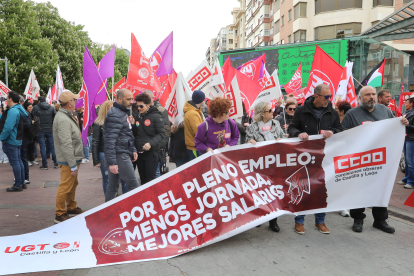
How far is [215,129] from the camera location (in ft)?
16.0

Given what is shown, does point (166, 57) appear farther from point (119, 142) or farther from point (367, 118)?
point (367, 118)

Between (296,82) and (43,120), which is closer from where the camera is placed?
(43,120)

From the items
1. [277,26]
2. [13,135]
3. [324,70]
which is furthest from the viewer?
[277,26]

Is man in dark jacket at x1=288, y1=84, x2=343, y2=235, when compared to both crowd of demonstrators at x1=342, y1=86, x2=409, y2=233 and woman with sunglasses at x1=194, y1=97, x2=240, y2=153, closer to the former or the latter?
crowd of demonstrators at x1=342, y1=86, x2=409, y2=233

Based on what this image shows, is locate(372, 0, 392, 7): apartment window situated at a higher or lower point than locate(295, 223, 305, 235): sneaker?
higher

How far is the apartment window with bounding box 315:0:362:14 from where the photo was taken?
91.9 feet

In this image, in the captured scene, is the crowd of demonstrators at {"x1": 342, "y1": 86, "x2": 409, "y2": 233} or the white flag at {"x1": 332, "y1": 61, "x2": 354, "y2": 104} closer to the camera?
the crowd of demonstrators at {"x1": 342, "y1": 86, "x2": 409, "y2": 233}

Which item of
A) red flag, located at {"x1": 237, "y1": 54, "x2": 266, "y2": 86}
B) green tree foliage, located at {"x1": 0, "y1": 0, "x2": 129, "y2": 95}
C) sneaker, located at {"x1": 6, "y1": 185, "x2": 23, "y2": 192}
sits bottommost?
sneaker, located at {"x1": 6, "y1": 185, "x2": 23, "y2": 192}

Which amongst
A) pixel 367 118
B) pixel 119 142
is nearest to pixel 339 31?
pixel 367 118

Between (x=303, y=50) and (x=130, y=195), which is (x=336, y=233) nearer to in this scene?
(x=130, y=195)

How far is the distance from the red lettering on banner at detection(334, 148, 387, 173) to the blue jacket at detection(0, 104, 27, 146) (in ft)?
21.1

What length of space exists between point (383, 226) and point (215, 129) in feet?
9.00

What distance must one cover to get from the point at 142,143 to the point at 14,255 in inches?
90.2

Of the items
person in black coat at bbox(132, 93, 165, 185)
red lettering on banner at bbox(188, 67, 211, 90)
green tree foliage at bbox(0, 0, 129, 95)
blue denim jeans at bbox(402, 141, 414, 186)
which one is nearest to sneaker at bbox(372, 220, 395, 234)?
blue denim jeans at bbox(402, 141, 414, 186)
